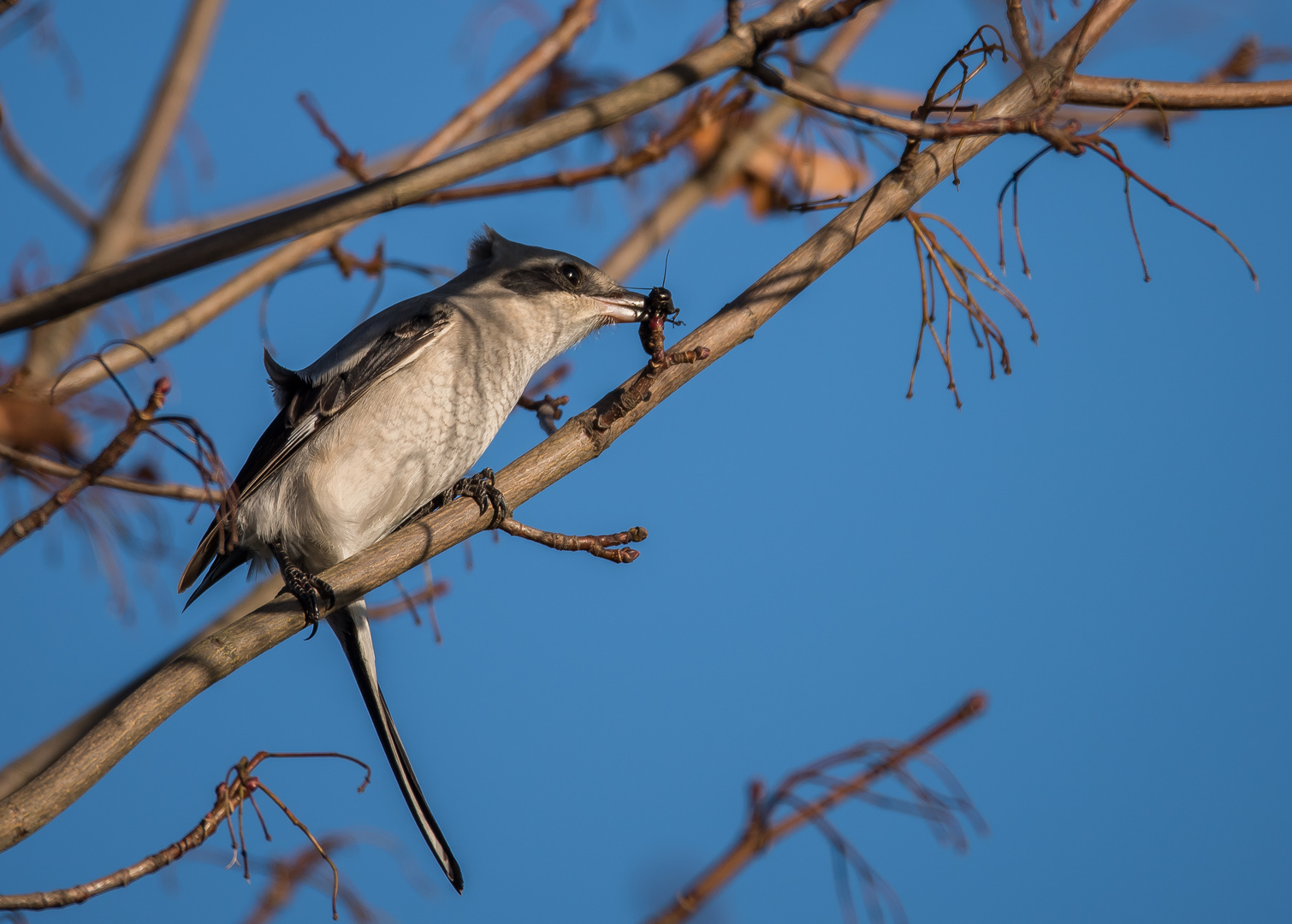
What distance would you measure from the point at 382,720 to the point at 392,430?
1.09m

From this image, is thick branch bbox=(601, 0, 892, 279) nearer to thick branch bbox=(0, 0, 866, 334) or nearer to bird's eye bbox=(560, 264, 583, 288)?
bird's eye bbox=(560, 264, 583, 288)

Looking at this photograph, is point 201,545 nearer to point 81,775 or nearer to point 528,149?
point 81,775

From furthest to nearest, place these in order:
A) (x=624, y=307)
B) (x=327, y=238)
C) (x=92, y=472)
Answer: (x=624, y=307)
(x=327, y=238)
(x=92, y=472)

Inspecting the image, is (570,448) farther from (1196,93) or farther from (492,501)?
(1196,93)

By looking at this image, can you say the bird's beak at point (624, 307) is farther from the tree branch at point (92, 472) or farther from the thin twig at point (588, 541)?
the tree branch at point (92, 472)

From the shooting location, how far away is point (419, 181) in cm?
175

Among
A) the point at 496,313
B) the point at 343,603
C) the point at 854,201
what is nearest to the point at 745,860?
the point at 343,603

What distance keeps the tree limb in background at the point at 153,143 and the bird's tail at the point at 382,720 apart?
1.60 meters

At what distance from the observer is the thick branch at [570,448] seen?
2.31m

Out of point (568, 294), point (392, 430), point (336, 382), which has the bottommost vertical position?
point (392, 430)

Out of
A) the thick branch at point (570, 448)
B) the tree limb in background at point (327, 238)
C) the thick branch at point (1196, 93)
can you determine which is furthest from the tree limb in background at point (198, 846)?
the thick branch at point (1196, 93)

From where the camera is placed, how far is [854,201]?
2.58 meters

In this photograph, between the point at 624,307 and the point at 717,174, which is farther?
the point at 717,174

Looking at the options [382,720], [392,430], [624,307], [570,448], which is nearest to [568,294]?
[624,307]
